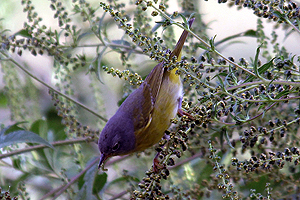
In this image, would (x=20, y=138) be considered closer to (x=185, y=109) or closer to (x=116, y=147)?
(x=116, y=147)

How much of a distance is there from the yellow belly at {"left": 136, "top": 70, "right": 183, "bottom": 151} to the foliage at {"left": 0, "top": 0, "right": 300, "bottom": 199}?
0.23 meters

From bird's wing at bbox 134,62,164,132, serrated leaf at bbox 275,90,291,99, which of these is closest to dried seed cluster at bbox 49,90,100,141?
bird's wing at bbox 134,62,164,132

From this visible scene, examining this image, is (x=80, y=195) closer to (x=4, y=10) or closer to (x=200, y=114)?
(x=200, y=114)

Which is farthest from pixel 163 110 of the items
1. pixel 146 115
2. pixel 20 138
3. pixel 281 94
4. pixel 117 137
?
pixel 281 94

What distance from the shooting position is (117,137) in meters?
3.17

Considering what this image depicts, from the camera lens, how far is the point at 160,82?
3.32m

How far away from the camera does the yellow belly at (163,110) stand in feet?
10.2

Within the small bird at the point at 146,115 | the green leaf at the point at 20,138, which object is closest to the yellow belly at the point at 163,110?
the small bird at the point at 146,115

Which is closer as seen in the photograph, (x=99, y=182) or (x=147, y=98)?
(x=99, y=182)

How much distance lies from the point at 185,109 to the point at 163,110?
0.91 m

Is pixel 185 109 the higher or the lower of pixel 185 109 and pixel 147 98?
the lower

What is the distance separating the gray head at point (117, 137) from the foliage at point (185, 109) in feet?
0.32

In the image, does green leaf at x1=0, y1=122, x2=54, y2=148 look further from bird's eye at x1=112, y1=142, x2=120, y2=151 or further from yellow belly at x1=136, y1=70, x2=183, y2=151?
yellow belly at x1=136, y1=70, x2=183, y2=151

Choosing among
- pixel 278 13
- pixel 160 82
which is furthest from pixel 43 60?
pixel 278 13
